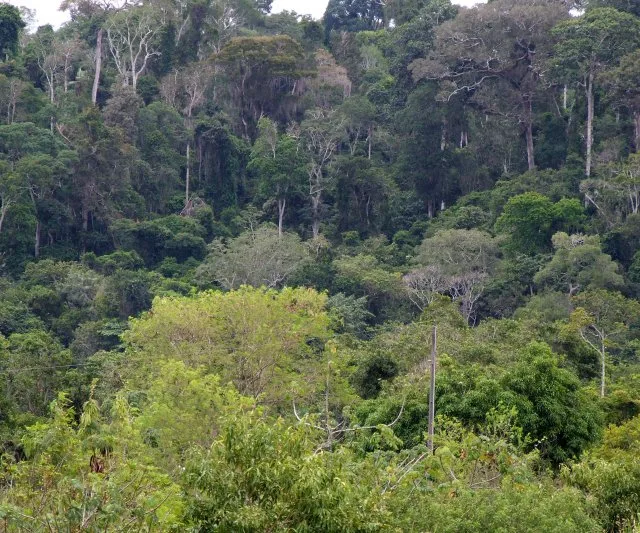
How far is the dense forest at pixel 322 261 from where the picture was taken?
1062 centimetres

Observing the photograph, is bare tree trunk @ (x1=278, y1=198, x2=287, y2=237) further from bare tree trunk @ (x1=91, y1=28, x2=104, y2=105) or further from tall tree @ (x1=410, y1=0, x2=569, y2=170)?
bare tree trunk @ (x1=91, y1=28, x2=104, y2=105)

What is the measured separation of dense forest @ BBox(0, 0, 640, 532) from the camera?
34.8ft

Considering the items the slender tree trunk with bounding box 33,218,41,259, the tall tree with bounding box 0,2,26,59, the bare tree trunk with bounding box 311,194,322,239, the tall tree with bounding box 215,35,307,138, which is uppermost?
the tall tree with bounding box 0,2,26,59

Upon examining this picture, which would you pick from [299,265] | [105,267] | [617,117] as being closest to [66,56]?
[105,267]

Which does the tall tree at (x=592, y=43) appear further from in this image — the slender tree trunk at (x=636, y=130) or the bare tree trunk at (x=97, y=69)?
the bare tree trunk at (x=97, y=69)

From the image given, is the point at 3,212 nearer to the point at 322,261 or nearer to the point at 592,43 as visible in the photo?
the point at 322,261

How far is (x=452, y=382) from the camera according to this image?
18.7 m

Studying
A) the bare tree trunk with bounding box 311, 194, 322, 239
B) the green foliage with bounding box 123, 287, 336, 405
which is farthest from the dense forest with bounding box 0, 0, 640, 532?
the bare tree trunk with bounding box 311, 194, 322, 239

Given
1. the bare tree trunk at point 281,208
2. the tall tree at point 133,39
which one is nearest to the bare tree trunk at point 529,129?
the bare tree trunk at point 281,208

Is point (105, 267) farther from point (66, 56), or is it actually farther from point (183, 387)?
point (183, 387)

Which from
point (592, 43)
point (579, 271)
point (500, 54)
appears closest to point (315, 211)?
point (500, 54)

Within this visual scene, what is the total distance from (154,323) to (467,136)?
25113mm

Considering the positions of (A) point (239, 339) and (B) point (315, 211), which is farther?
(B) point (315, 211)

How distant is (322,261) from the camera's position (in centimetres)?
3903
